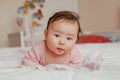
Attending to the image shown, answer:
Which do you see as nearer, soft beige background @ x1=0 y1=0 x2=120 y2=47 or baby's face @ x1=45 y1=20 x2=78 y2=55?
baby's face @ x1=45 y1=20 x2=78 y2=55

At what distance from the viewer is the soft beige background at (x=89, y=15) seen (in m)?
2.79

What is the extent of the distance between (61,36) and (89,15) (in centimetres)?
216

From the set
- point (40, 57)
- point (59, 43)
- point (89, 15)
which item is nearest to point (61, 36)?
point (59, 43)

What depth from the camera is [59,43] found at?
88 cm

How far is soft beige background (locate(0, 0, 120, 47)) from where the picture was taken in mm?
2793

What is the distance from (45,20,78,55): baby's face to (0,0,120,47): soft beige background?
1.97 metres

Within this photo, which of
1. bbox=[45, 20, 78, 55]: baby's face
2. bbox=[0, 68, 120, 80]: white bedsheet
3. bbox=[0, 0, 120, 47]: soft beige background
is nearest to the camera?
bbox=[0, 68, 120, 80]: white bedsheet

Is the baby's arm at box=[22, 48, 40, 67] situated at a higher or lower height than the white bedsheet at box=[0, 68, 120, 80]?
lower

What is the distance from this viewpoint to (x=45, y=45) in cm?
97

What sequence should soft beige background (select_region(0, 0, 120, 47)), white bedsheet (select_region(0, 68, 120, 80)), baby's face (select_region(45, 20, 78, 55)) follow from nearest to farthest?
1. white bedsheet (select_region(0, 68, 120, 80))
2. baby's face (select_region(45, 20, 78, 55))
3. soft beige background (select_region(0, 0, 120, 47))

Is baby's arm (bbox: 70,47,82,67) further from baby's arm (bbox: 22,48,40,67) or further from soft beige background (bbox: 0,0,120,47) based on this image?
soft beige background (bbox: 0,0,120,47)

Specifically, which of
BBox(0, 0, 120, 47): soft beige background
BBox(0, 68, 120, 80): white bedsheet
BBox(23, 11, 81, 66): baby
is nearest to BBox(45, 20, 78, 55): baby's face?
BBox(23, 11, 81, 66): baby

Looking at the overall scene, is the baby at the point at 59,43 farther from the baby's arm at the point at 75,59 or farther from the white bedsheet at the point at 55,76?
the white bedsheet at the point at 55,76

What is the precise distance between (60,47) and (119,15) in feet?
6.77
